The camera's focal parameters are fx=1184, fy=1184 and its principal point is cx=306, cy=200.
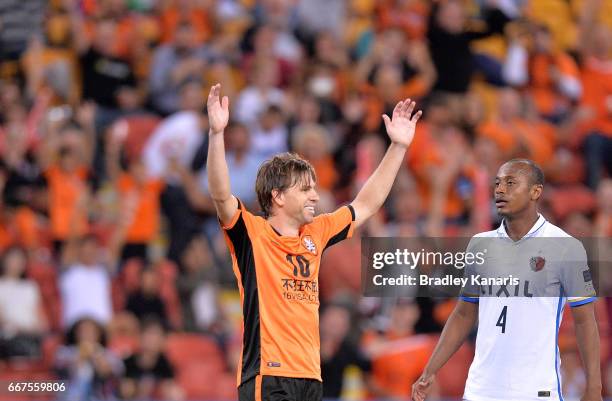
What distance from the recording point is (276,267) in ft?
19.7

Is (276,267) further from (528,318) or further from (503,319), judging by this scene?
(528,318)

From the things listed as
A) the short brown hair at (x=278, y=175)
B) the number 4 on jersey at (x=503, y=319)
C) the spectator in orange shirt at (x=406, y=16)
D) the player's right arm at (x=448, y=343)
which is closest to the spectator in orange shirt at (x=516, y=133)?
the spectator in orange shirt at (x=406, y=16)

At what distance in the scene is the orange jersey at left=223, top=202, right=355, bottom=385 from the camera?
231 inches

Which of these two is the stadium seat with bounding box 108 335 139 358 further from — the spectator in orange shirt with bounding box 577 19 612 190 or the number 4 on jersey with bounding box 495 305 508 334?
the number 4 on jersey with bounding box 495 305 508 334

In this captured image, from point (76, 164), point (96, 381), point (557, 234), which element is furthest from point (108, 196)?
point (557, 234)

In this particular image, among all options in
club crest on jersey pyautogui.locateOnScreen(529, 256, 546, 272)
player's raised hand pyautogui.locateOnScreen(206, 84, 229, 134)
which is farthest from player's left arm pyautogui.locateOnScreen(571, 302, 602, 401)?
player's raised hand pyautogui.locateOnScreen(206, 84, 229, 134)

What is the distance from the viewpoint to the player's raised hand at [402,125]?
656 cm

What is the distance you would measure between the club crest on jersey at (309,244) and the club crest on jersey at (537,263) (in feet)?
3.82

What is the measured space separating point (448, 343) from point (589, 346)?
80cm

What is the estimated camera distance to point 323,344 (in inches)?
422

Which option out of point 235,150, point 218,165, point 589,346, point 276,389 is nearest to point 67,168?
point 235,150

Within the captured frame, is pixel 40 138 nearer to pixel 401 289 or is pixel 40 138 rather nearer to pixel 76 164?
pixel 76 164

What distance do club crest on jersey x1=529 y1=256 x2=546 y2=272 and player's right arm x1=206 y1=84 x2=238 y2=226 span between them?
162 cm

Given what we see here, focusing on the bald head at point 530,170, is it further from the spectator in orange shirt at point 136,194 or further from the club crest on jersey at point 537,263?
the spectator in orange shirt at point 136,194
